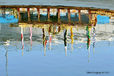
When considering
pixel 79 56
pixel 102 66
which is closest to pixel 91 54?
pixel 79 56

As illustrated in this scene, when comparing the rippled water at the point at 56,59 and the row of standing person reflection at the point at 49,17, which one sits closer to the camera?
the rippled water at the point at 56,59

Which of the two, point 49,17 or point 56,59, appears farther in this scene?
point 49,17

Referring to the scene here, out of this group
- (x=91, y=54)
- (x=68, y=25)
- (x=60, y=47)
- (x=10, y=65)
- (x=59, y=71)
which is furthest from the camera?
(x=68, y=25)

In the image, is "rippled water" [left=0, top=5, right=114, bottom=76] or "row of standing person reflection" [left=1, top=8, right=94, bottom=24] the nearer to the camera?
"rippled water" [left=0, top=5, right=114, bottom=76]

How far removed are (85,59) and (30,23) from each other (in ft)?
88.2

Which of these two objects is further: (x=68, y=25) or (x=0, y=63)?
(x=68, y=25)

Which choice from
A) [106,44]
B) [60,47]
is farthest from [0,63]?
Result: [106,44]

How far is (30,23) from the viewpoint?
6378 cm

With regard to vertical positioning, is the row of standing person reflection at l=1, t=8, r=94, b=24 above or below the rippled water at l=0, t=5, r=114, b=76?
above

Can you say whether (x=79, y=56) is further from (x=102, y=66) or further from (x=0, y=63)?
(x=0, y=63)

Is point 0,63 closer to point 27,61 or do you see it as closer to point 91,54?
point 27,61

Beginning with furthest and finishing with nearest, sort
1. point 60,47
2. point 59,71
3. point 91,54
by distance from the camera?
point 60,47 < point 91,54 < point 59,71

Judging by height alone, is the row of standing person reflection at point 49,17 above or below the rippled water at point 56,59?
above

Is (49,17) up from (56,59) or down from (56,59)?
up
